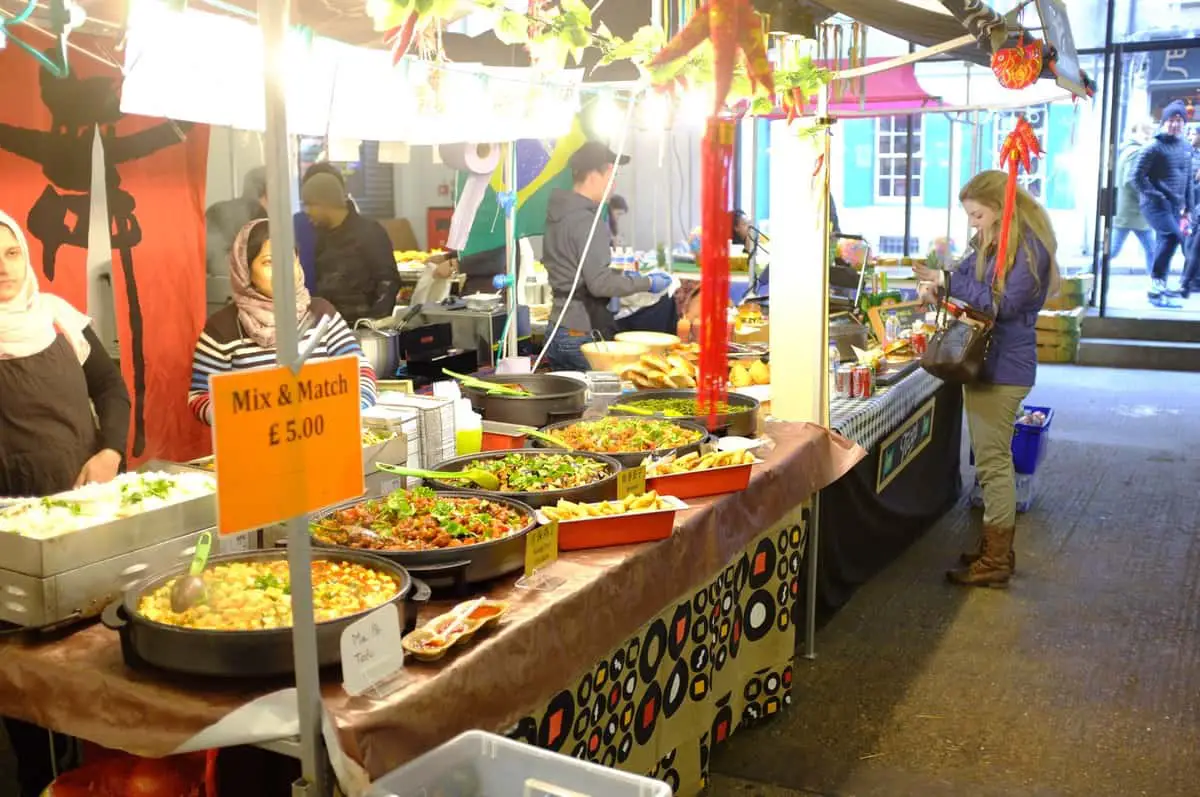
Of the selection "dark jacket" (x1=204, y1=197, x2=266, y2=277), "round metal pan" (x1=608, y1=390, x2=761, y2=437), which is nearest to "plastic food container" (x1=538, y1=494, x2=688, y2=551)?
"round metal pan" (x1=608, y1=390, x2=761, y2=437)

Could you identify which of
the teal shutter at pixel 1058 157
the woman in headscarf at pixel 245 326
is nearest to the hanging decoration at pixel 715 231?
the woman in headscarf at pixel 245 326

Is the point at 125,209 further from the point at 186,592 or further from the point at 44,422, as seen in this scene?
the point at 186,592

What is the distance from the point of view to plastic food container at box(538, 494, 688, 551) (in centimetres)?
246

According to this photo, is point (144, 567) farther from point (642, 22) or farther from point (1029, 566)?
point (1029, 566)

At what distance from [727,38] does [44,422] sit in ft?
7.08

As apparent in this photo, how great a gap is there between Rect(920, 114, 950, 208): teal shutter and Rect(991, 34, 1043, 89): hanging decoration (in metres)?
9.45

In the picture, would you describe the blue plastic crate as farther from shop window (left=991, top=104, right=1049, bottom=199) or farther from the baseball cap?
shop window (left=991, top=104, right=1049, bottom=199)

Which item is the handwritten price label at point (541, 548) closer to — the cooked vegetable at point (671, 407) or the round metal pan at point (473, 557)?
the round metal pan at point (473, 557)

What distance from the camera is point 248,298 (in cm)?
333

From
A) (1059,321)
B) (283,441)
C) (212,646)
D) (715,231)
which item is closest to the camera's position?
(283,441)

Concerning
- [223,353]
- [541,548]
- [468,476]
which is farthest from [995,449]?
[223,353]

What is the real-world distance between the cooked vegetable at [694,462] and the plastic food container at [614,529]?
314mm

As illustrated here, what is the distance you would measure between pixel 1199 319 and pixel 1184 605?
24.6ft

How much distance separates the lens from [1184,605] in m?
4.52
